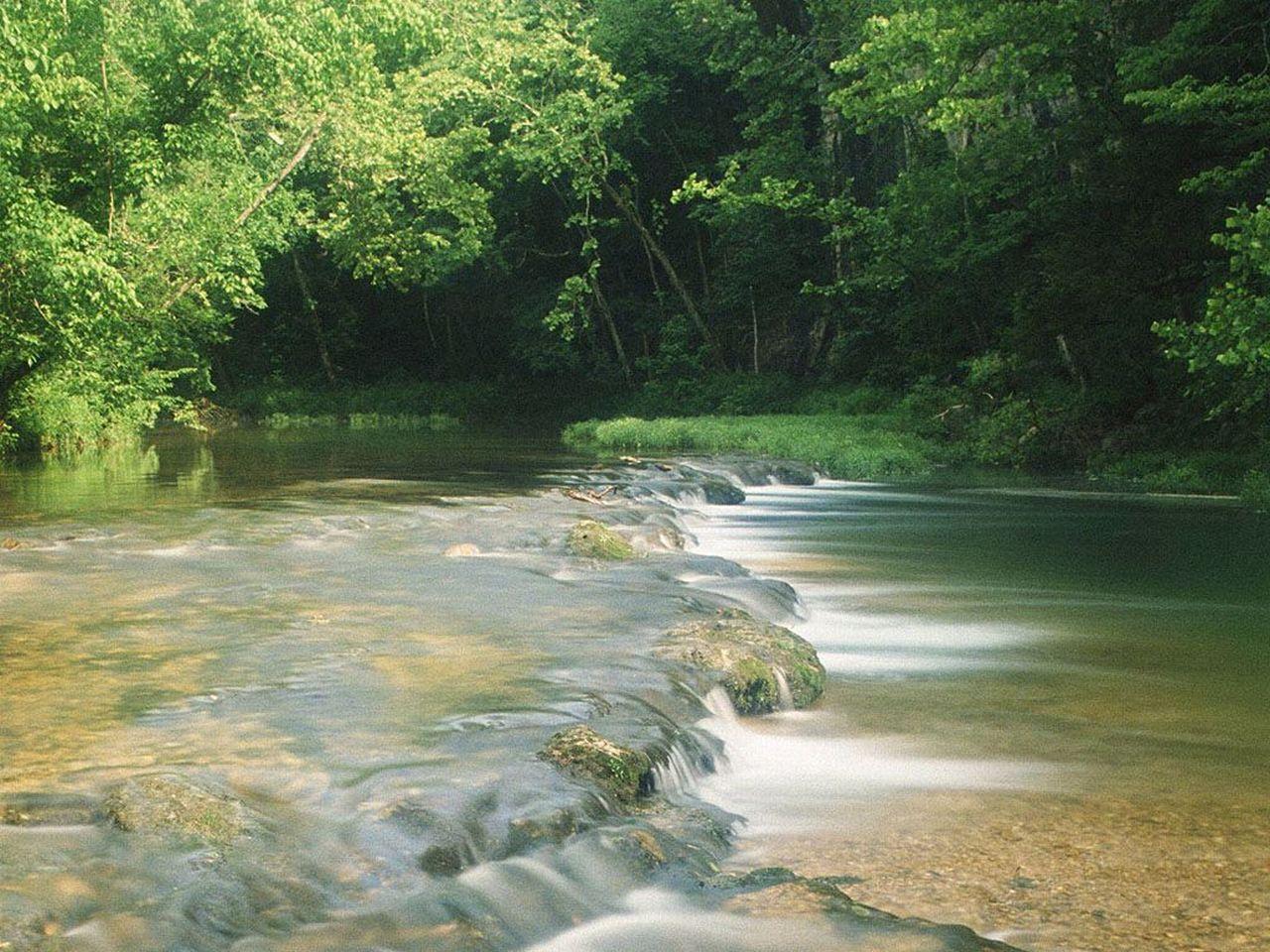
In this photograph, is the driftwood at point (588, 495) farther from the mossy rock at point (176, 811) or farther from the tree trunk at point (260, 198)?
the mossy rock at point (176, 811)

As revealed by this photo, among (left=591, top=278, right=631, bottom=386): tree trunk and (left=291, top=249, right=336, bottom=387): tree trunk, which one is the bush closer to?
(left=591, top=278, right=631, bottom=386): tree trunk

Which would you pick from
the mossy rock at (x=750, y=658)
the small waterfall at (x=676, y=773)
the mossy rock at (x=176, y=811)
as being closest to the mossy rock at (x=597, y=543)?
the mossy rock at (x=750, y=658)

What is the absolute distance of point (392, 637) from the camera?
8828mm

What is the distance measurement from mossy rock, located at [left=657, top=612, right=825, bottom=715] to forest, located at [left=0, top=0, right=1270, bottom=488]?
8985 mm

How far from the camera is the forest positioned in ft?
62.7

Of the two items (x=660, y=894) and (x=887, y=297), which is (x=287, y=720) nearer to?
(x=660, y=894)

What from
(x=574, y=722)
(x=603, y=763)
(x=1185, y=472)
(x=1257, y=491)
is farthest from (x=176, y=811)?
(x=1185, y=472)

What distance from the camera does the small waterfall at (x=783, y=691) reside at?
327 inches

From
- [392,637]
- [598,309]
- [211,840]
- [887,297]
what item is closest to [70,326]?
[392,637]

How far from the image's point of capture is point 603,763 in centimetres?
613

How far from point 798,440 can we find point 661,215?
16.2 m

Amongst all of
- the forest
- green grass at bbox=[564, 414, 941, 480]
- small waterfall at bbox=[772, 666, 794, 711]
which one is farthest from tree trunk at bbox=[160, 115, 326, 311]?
small waterfall at bbox=[772, 666, 794, 711]

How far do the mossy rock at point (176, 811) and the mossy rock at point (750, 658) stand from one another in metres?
3.41

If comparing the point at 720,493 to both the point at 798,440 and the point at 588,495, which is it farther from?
the point at 798,440
